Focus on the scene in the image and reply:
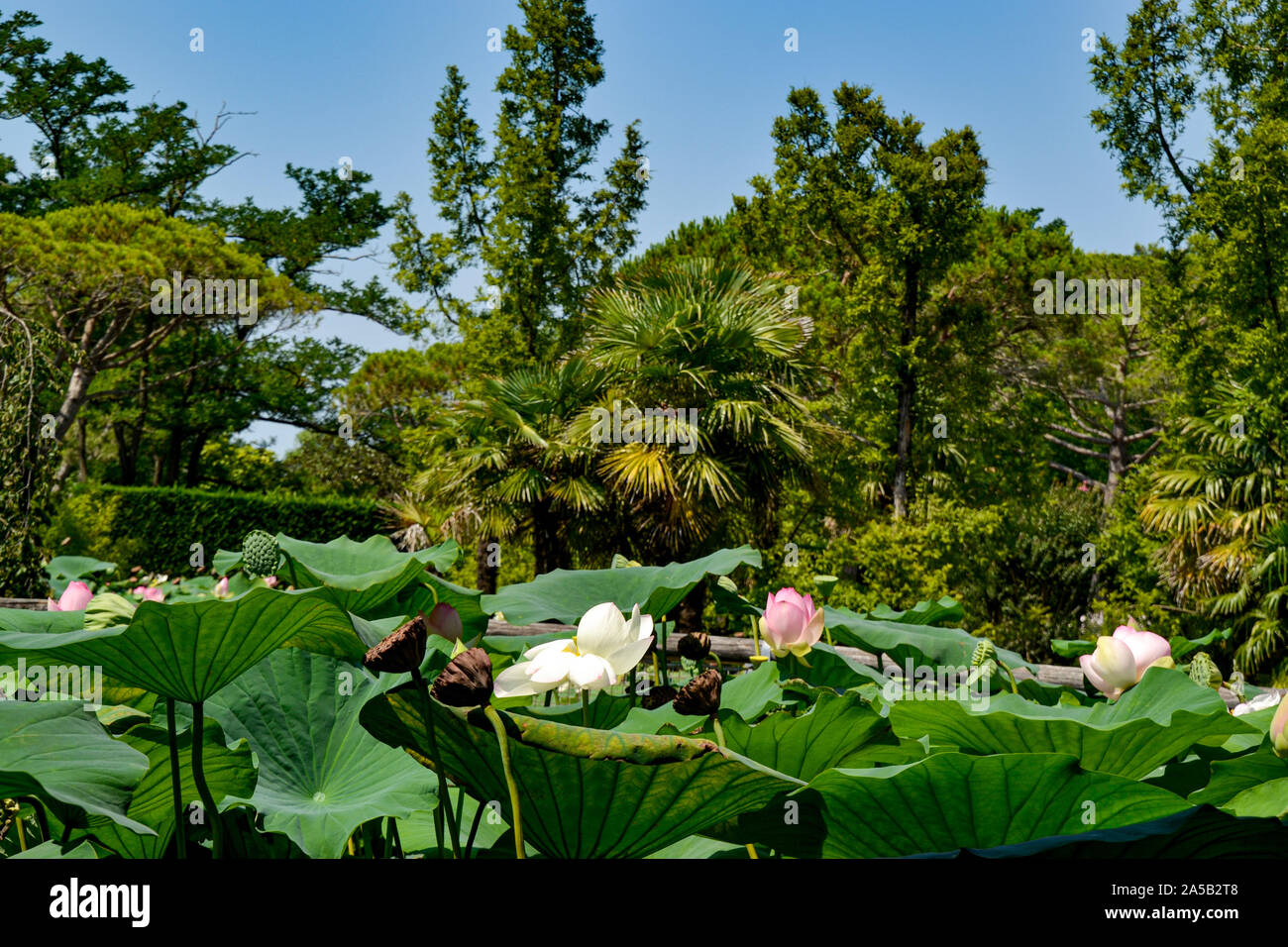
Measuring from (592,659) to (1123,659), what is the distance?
77 cm

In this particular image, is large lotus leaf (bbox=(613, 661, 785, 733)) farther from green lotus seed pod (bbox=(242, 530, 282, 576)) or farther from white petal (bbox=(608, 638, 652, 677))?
green lotus seed pod (bbox=(242, 530, 282, 576))

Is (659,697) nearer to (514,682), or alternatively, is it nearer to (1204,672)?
(514,682)

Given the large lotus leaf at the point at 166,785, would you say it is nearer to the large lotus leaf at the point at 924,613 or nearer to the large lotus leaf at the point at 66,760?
the large lotus leaf at the point at 66,760

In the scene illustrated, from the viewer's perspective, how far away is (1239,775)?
0.77 meters

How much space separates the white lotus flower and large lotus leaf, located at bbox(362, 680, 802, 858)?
0.42 feet

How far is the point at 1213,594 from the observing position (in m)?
11.4

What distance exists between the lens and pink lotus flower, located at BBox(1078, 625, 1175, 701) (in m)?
1.24

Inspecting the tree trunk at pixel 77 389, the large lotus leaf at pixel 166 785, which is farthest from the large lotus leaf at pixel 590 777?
the tree trunk at pixel 77 389

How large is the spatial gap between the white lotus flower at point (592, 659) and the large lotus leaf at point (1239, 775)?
0.46m

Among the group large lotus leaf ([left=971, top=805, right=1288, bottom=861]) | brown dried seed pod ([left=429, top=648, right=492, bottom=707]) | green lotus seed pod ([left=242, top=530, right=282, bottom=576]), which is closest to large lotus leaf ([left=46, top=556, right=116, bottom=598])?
green lotus seed pod ([left=242, top=530, right=282, bottom=576])
